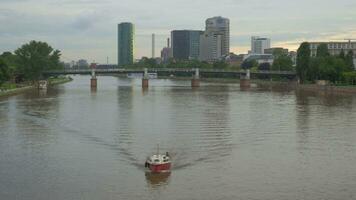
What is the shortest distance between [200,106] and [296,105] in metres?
9.03

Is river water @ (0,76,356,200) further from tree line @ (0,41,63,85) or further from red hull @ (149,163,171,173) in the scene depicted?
tree line @ (0,41,63,85)

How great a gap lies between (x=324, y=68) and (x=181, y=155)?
2327 inches

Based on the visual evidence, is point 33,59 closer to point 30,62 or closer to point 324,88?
point 30,62

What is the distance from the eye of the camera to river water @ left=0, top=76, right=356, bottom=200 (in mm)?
18078

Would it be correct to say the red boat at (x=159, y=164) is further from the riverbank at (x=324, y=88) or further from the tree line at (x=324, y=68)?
the tree line at (x=324, y=68)

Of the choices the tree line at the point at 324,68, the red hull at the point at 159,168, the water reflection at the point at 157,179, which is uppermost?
the tree line at the point at 324,68

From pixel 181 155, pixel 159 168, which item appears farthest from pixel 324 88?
pixel 159 168

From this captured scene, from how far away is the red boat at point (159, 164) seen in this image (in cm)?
2022

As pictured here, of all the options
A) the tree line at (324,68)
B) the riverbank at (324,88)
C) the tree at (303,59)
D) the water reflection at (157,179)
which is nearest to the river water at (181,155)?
the water reflection at (157,179)

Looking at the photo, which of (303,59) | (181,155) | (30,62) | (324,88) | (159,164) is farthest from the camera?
(30,62)

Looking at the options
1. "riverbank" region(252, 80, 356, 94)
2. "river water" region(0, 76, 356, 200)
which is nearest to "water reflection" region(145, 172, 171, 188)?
"river water" region(0, 76, 356, 200)

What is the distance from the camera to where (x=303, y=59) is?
84375 millimetres

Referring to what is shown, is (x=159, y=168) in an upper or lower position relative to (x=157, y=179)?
upper

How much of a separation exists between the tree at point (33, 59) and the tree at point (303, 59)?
1559 inches
